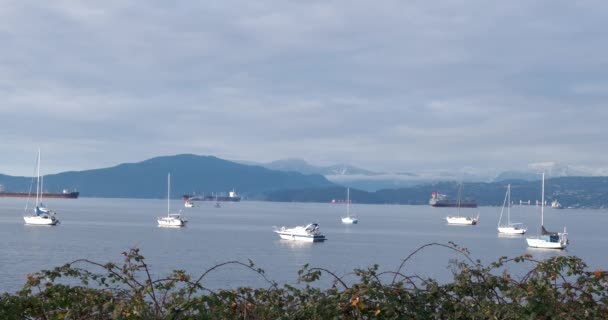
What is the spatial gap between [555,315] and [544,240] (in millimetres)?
73521

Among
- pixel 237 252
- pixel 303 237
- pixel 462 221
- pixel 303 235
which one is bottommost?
pixel 237 252

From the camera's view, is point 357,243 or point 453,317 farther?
point 357,243

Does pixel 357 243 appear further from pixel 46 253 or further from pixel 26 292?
pixel 26 292

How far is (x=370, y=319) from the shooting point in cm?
643

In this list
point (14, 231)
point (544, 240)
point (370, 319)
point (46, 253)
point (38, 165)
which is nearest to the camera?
point (370, 319)

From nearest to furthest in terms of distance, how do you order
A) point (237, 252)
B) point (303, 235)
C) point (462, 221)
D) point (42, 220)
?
point (237, 252) → point (303, 235) → point (42, 220) → point (462, 221)

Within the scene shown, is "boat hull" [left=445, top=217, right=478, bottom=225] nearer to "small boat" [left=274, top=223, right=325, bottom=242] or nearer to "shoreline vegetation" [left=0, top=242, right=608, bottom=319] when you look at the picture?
"small boat" [left=274, top=223, right=325, bottom=242]

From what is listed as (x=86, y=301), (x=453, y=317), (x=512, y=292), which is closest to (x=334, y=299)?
(x=453, y=317)

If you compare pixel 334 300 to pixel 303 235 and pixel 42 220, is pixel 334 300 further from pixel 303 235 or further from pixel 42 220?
pixel 42 220

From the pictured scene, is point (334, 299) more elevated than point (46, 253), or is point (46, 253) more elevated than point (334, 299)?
point (334, 299)

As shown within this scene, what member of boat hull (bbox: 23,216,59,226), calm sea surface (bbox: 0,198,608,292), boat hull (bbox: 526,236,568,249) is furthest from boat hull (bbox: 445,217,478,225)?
boat hull (bbox: 23,216,59,226)

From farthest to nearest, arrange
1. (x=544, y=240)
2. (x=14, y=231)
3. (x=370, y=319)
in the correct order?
(x=14, y=231), (x=544, y=240), (x=370, y=319)

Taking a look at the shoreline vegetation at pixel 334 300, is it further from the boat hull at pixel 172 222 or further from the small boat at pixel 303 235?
the boat hull at pixel 172 222

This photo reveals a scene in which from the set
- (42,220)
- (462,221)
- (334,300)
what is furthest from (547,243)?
(334,300)
